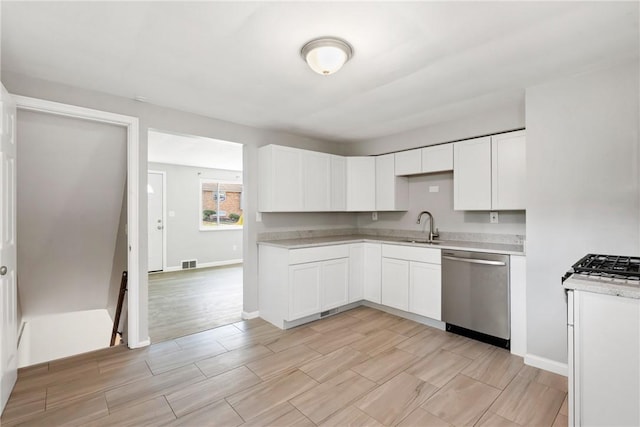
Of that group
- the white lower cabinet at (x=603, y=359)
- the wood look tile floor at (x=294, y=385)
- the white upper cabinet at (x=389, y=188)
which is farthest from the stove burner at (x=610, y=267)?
the white upper cabinet at (x=389, y=188)

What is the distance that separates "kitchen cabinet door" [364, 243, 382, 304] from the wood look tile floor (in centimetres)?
80

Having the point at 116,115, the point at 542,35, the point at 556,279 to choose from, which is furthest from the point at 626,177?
the point at 116,115

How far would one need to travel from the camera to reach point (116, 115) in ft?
8.97

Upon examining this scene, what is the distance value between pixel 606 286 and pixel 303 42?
209cm

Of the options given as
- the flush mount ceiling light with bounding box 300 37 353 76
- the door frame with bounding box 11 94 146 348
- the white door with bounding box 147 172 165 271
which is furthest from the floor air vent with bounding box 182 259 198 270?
the flush mount ceiling light with bounding box 300 37 353 76

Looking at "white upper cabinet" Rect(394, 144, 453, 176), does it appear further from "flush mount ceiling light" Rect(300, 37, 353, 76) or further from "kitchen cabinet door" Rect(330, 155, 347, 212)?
"flush mount ceiling light" Rect(300, 37, 353, 76)

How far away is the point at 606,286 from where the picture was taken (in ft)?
4.76

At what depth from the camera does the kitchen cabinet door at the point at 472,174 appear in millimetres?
3193

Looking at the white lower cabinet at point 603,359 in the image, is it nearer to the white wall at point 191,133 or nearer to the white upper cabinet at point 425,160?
the white upper cabinet at point 425,160

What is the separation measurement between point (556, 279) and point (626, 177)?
0.88 metres

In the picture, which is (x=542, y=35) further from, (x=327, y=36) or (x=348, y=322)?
(x=348, y=322)

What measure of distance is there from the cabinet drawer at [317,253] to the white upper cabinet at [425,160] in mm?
1295

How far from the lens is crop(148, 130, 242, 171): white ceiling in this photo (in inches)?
179

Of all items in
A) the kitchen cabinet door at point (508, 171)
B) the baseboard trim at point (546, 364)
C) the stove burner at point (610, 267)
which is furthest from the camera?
the kitchen cabinet door at point (508, 171)
